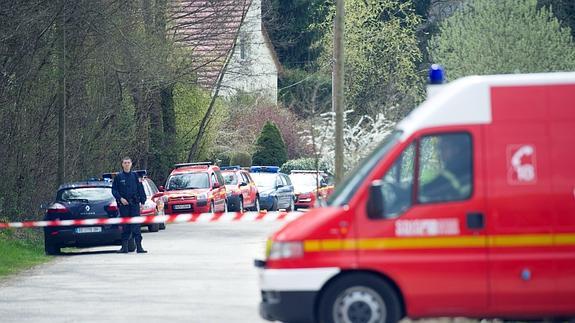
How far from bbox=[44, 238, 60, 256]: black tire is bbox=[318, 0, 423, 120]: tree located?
42.2 m

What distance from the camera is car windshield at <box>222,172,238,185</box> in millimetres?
50491

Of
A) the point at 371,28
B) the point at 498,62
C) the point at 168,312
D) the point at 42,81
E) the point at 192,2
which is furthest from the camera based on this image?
the point at 371,28

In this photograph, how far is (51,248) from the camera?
94.5 ft

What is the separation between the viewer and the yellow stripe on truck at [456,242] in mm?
13078

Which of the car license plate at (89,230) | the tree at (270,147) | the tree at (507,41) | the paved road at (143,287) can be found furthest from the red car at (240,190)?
the car license plate at (89,230)

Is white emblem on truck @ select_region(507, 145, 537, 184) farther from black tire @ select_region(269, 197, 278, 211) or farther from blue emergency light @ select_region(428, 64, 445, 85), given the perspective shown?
black tire @ select_region(269, 197, 278, 211)

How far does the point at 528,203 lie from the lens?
42.9 ft

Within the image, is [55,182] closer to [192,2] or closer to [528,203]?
[192,2]

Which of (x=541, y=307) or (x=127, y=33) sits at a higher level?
(x=127, y=33)

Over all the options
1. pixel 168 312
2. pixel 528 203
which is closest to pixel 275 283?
pixel 528 203

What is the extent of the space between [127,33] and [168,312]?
2370 cm

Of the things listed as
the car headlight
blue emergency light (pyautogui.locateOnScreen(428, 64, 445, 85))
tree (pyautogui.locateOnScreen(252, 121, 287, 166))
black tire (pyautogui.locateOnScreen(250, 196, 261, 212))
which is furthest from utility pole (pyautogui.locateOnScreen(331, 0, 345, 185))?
tree (pyautogui.locateOnScreen(252, 121, 287, 166))

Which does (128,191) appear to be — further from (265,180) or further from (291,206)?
(265,180)

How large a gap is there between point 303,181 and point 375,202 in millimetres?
44190
